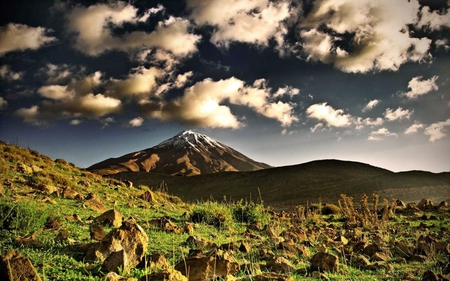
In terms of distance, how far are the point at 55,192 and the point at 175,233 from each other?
5.12 metres

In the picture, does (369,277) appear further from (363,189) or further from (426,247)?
(363,189)

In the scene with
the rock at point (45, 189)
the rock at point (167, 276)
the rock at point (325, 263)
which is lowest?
the rock at point (325, 263)

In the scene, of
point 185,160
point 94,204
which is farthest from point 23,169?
point 185,160

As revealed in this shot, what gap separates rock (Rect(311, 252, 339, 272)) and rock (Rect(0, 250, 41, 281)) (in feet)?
11.5

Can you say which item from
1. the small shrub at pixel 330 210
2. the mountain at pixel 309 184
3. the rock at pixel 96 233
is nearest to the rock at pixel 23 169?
the rock at pixel 96 233

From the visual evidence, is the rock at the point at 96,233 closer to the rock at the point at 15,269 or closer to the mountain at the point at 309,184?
the rock at the point at 15,269

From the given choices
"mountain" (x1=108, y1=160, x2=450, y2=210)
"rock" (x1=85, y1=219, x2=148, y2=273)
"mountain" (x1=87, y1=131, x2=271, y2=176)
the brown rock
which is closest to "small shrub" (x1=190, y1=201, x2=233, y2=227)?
the brown rock

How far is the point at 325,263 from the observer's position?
181 inches

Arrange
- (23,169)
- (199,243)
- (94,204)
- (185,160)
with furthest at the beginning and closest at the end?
(185,160) < (23,169) < (94,204) < (199,243)

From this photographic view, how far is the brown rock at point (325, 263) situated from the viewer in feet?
14.9

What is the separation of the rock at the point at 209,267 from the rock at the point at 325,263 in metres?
1.48

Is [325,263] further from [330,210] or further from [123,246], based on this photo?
[330,210]

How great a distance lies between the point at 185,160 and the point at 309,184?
87.7 m

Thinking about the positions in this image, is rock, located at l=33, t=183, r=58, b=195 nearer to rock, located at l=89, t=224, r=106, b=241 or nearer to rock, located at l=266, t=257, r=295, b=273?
rock, located at l=89, t=224, r=106, b=241
